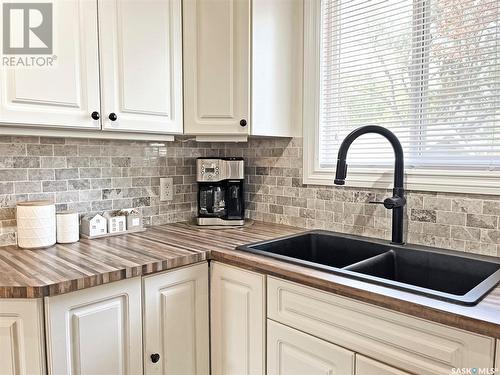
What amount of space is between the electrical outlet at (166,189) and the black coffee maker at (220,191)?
189mm

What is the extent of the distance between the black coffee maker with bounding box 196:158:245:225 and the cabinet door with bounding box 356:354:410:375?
1.04 meters

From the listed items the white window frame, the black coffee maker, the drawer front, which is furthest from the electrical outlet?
the drawer front

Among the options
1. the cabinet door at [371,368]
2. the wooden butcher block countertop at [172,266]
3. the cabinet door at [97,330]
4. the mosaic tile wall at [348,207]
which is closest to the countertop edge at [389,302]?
the wooden butcher block countertop at [172,266]

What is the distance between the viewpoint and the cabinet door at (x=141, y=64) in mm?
1557

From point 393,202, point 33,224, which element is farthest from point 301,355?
point 33,224

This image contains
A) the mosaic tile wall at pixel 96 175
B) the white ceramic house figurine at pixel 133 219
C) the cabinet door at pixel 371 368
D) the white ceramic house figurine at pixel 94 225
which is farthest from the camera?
the white ceramic house figurine at pixel 133 219

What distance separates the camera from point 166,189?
2084 millimetres

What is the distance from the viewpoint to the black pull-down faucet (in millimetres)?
1479

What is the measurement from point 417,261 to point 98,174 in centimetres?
146

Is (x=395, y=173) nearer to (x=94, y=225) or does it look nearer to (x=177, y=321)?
(x=177, y=321)

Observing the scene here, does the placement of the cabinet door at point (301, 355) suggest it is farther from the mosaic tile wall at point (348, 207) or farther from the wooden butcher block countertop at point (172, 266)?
the mosaic tile wall at point (348, 207)

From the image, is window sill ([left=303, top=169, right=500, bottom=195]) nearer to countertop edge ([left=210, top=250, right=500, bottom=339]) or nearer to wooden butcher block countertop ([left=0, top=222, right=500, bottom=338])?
wooden butcher block countertop ([left=0, top=222, right=500, bottom=338])

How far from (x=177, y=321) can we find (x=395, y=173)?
105 centimetres

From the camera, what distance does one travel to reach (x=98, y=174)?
5.89 feet
